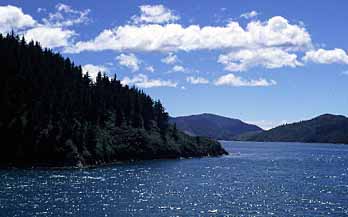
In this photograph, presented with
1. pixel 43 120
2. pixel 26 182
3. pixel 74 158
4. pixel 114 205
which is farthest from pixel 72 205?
pixel 43 120

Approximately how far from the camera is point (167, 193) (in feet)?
376

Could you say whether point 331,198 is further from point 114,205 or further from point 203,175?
point 203,175

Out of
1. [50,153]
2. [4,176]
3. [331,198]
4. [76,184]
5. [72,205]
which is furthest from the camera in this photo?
[50,153]

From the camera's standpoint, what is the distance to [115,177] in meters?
148

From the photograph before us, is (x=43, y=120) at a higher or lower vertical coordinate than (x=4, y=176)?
higher

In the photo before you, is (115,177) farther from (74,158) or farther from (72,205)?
(72,205)

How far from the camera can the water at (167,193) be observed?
89875mm

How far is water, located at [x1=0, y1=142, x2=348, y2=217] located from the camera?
89.9m

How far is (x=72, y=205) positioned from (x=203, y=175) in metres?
73.0

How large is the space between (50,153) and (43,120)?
15707 millimetres

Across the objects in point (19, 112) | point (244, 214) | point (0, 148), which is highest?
point (19, 112)

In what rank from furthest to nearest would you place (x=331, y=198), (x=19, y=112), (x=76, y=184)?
(x=19, y=112) → (x=76, y=184) → (x=331, y=198)

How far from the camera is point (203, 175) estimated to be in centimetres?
16162

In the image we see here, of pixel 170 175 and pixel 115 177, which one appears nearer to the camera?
pixel 115 177
